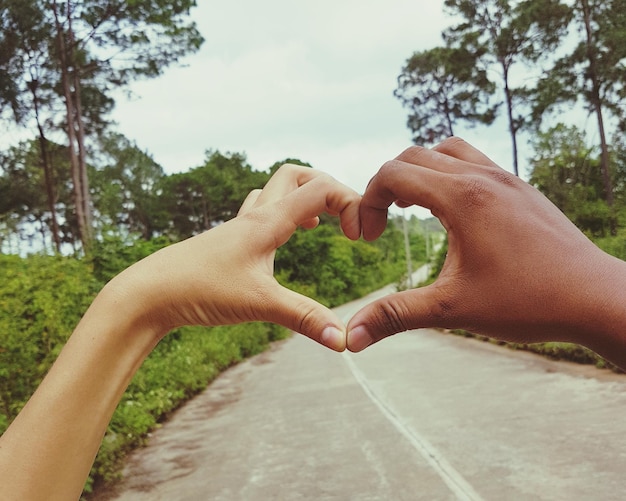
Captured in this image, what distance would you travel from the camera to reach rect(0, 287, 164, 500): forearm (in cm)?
113

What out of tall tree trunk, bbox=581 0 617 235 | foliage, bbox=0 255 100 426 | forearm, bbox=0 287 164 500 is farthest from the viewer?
tall tree trunk, bbox=581 0 617 235

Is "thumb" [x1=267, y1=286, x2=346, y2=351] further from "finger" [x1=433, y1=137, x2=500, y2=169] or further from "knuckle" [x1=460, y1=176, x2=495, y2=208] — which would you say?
"finger" [x1=433, y1=137, x2=500, y2=169]

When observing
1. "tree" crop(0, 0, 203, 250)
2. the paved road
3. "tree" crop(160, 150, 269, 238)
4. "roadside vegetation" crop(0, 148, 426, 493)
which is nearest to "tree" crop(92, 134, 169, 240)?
"tree" crop(160, 150, 269, 238)

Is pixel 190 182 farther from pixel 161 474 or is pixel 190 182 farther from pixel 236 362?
pixel 161 474

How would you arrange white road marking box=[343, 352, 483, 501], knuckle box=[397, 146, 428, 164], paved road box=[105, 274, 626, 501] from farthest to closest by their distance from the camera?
paved road box=[105, 274, 626, 501]
white road marking box=[343, 352, 483, 501]
knuckle box=[397, 146, 428, 164]

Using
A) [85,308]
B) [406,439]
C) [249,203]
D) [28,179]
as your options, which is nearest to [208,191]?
[28,179]

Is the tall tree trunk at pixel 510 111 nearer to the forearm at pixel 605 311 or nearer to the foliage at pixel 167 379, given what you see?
the foliage at pixel 167 379

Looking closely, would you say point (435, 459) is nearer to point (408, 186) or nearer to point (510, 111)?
point (408, 186)

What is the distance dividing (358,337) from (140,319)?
0.52m

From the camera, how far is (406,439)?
6656 mm

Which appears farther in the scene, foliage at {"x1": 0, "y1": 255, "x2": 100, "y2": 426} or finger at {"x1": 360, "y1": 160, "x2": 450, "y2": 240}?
foliage at {"x1": 0, "y1": 255, "x2": 100, "y2": 426}

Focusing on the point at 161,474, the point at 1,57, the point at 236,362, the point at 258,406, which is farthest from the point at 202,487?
the point at 1,57

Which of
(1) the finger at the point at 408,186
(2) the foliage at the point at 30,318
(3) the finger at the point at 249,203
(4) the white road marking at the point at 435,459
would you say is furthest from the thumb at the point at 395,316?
(2) the foliage at the point at 30,318

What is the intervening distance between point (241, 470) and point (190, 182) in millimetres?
49377
